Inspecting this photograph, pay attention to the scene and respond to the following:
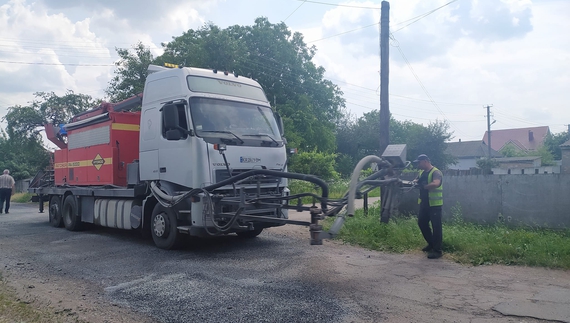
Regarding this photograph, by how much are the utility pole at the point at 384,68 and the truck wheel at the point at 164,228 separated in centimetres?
512

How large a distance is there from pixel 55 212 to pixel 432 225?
10.2 metres

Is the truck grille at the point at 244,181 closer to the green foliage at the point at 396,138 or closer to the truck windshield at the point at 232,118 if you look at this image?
the truck windshield at the point at 232,118

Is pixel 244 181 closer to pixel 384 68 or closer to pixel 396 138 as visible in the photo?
pixel 384 68

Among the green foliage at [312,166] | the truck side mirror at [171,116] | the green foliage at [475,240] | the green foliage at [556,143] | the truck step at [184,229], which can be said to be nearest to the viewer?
the green foliage at [475,240]

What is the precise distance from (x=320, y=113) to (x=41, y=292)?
102ft

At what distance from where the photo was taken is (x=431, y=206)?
783 cm

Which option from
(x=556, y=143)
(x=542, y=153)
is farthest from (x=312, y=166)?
(x=556, y=143)

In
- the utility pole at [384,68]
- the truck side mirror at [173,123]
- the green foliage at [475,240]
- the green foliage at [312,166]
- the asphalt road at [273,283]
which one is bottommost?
the asphalt road at [273,283]

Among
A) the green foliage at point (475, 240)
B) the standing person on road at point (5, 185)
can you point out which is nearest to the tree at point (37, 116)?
the standing person on road at point (5, 185)

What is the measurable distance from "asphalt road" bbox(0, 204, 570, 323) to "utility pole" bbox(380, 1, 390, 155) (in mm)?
3251

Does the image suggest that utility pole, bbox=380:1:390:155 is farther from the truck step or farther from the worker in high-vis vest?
the truck step

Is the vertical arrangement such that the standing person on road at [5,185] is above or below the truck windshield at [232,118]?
below

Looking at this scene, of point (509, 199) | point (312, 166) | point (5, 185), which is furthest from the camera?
point (312, 166)

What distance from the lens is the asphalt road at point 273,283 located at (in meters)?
4.97
